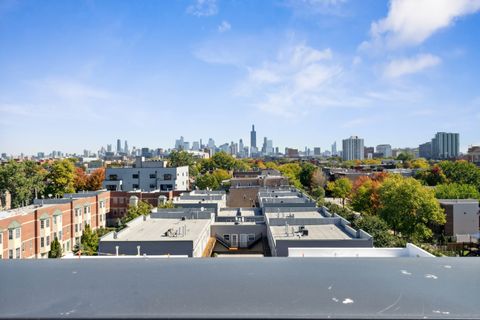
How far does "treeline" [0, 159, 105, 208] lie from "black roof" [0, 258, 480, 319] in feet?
130

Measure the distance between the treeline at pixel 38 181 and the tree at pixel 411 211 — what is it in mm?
32368

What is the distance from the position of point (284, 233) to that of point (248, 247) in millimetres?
5128

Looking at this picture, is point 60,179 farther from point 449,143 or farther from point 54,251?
point 449,143

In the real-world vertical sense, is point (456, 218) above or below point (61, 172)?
below

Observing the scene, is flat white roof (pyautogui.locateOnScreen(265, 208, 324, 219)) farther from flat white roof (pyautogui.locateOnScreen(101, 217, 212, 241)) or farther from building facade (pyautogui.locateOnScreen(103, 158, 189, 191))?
building facade (pyautogui.locateOnScreen(103, 158, 189, 191))

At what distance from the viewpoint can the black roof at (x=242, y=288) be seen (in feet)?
7.01

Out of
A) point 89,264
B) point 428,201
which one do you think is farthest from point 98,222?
point 89,264

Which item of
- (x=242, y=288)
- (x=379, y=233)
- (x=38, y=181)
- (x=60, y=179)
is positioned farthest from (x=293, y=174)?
(x=242, y=288)

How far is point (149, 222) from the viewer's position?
24.4 meters

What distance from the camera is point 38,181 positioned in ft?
156

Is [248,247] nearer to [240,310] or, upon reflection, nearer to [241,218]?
[241,218]

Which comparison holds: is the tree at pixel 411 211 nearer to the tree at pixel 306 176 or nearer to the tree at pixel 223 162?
the tree at pixel 306 176

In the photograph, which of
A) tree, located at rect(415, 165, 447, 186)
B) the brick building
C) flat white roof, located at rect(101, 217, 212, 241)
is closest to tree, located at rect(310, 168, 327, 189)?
tree, located at rect(415, 165, 447, 186)

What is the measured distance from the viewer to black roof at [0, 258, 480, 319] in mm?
2137
